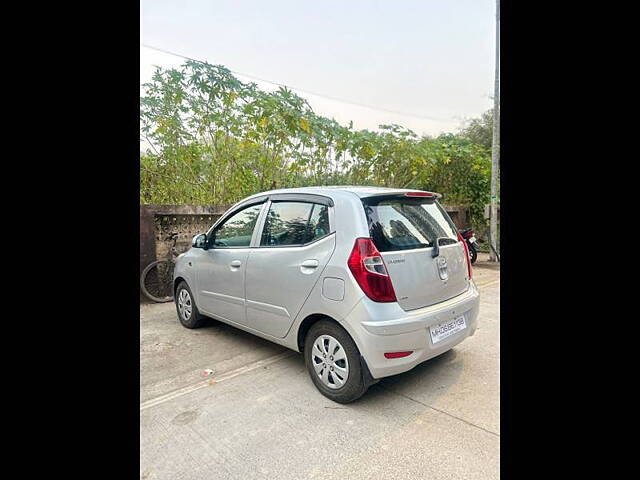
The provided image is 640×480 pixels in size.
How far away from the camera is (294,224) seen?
2971 millimetres

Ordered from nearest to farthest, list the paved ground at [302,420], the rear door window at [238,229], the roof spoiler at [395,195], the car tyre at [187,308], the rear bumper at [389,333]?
1. the paved ground at [302,420]
2. the rear bumper at [389,333]
3. the roof spoiler at [395,195]
4. the rear door window at [238,229]
5. the car tyre at [187,308]

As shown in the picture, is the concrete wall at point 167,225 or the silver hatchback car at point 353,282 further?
the concrete wall at point 167,225

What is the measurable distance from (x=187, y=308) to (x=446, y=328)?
2842 millimetres

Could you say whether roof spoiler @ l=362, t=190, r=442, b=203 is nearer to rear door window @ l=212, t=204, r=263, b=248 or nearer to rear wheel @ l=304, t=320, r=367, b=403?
rear wheel @ l=304, t=320, r=367, b=403

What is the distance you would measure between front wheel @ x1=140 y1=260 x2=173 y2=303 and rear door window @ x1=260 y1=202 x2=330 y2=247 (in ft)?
9.58

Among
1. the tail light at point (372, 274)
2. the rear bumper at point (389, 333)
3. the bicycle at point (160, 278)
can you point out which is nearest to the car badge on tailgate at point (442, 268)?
the rear bumper at point (389, 333)

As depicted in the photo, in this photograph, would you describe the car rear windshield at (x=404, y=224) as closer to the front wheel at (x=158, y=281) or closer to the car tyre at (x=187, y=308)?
the car tyre at (x=187, y=308)

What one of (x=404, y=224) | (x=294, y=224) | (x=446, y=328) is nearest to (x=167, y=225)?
(x=294, y=224)

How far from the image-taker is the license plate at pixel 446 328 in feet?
8.30

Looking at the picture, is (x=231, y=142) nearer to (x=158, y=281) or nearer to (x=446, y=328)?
(x=158, y=281)

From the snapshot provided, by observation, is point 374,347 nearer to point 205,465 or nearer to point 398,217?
point 398,217
